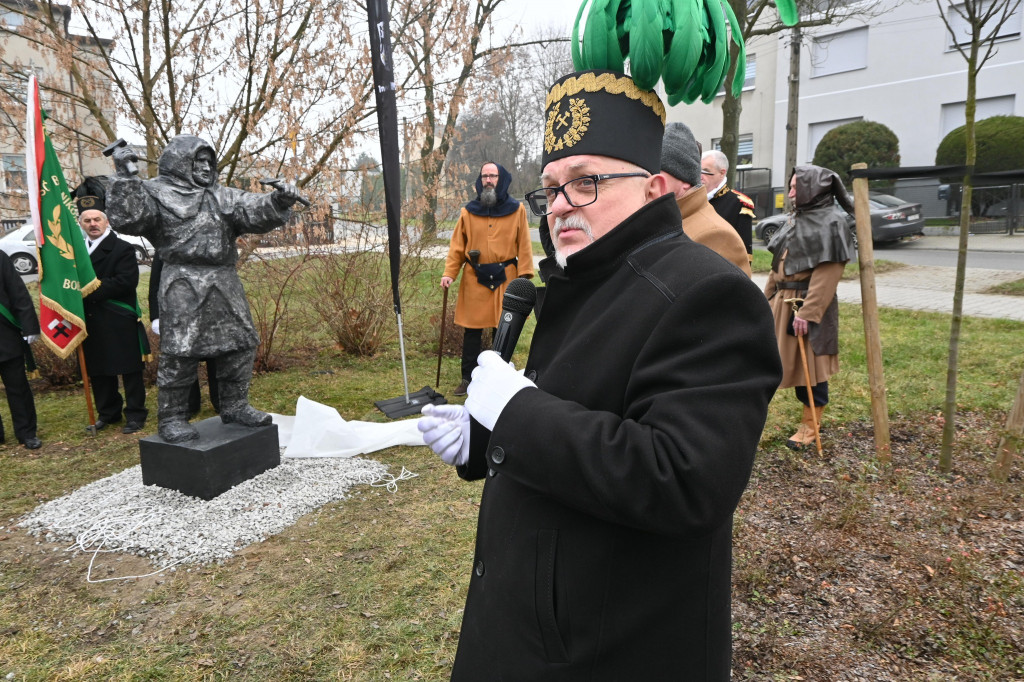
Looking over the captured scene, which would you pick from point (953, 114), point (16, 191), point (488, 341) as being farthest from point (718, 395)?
point (953, 114)

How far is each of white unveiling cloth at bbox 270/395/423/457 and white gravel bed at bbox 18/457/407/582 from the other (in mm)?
312

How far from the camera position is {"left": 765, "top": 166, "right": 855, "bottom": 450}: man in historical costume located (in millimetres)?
4590

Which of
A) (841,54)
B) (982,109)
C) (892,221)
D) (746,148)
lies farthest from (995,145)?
(746,148)

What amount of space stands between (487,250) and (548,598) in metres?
5.73

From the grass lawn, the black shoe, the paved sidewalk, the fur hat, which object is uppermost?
the fur hat

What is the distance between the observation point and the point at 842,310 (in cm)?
993

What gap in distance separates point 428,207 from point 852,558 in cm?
598

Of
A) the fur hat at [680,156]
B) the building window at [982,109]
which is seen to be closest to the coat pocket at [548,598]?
the fur hat at [680,156]

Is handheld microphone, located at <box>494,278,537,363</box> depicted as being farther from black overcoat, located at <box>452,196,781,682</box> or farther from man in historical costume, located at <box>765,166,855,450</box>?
man in historical costume, located at <box>765,166,855,450</box>

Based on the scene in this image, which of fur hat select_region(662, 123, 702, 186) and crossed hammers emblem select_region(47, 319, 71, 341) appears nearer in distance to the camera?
fur hat select_region(662, 123, 702, 186)

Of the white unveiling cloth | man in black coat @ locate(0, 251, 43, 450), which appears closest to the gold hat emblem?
the white unveiling cloth

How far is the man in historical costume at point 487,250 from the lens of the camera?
6.74 metres

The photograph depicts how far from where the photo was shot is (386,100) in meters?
5.55

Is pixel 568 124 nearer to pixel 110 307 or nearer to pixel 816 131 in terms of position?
pixel 110 307
